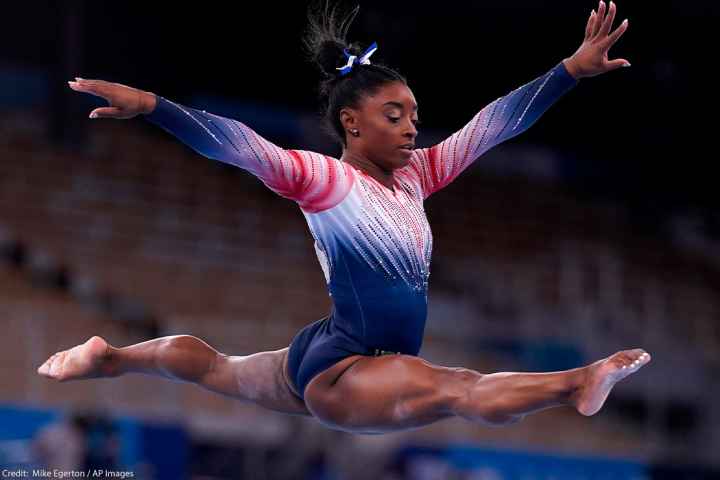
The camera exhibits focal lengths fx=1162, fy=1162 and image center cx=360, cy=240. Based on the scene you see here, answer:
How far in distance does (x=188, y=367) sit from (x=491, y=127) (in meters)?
1.47

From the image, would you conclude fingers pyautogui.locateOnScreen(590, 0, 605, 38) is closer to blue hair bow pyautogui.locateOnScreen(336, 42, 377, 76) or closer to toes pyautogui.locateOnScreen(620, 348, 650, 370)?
blue hair bow pyautogui.locateOnScreen(336, 42, 377, 76)

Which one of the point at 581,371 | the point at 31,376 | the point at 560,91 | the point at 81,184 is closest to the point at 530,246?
the point at 81,184

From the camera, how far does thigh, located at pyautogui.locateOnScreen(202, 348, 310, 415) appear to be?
4227 mm

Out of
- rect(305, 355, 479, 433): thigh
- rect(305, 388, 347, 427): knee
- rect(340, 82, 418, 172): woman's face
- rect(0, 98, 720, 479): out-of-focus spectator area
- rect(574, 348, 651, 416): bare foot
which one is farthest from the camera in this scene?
rect(0, 98, 720, 479): out-of-focus spectator area

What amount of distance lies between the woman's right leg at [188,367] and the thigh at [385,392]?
0.91 ft

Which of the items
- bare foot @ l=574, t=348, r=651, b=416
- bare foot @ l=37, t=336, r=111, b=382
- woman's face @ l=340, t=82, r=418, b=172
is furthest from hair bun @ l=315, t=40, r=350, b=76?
Result: bare foot @ l=574, t=348, r=651, b=416

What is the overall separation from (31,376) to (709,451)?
5.84 metres

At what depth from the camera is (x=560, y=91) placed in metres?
4.39

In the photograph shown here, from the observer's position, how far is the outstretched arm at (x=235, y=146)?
3.66 metres

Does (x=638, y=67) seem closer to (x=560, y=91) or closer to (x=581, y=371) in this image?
(x=560, y=91)

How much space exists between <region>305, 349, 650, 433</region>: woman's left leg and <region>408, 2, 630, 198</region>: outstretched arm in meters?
0.91

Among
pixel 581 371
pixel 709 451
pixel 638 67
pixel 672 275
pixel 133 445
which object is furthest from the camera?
pixel 672 275

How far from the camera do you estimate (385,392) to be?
380cm

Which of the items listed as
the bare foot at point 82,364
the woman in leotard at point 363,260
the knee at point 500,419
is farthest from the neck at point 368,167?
the bare foot at point 82,364
